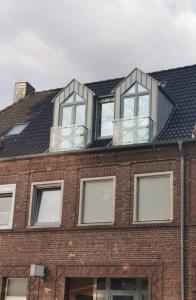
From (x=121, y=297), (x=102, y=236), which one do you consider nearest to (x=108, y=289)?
(x=121, y=297)

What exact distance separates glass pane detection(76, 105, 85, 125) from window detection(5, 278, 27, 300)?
18.6ft

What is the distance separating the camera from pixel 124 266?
16.7 metres

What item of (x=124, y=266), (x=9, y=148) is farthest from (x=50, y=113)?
(x=124, y=266)

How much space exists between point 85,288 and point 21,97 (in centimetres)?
A: 1194

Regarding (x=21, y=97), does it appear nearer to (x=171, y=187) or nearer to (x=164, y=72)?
(x=164, y=72)

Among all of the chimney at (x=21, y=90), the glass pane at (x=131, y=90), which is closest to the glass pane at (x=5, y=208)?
the glass pane at (x=131, y=90)

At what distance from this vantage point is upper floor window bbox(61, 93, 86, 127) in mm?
19500

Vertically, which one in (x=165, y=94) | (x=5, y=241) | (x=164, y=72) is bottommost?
(x=5, y=241)

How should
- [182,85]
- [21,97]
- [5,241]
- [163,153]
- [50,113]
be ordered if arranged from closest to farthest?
[163,153], [5,241], [182,85], [50,113], [21,97]

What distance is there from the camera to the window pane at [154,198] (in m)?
16.8

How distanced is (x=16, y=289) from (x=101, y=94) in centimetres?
748

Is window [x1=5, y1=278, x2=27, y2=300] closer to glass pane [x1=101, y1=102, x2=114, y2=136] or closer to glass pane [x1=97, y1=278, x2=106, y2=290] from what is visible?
glass pane [x1=97, y1=278, x2=106, y2=290]

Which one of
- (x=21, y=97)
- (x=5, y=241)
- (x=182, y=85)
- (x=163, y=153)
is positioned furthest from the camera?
A: (x=21, y=97)

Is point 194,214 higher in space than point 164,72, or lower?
lower
